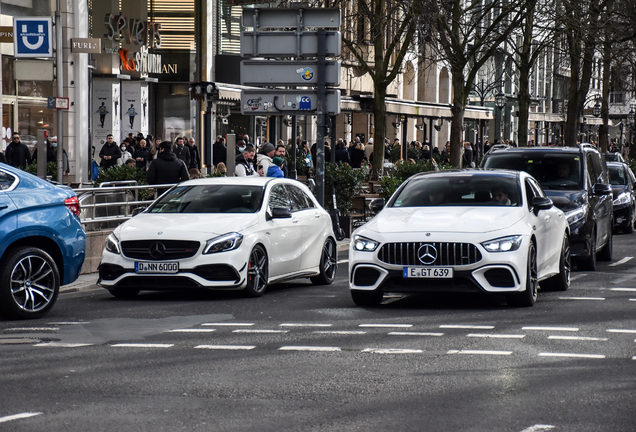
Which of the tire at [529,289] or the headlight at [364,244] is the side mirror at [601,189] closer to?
the tire at [529,289]

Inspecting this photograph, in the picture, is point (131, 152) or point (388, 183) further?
point (131, 152)

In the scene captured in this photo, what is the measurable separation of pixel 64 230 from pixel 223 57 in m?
29.9

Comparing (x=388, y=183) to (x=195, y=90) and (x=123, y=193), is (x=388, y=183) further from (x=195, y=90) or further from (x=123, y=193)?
(x=195, y=90)

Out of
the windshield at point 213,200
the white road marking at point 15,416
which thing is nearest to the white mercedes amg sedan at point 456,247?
the windshield at point 213,200

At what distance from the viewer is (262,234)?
13188 mm

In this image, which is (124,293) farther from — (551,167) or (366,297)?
(551,167)

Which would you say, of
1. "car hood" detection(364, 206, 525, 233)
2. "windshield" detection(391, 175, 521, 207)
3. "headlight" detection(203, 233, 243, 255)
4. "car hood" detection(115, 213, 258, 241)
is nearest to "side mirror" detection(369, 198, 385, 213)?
"windshield" detection(391, 175, 521, 207)

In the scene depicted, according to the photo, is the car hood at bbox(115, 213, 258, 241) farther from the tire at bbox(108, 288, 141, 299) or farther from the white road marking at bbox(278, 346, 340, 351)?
the white road marking at bbox(278, 346, 340, 351)

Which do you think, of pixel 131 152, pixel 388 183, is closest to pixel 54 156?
pixel 131 152

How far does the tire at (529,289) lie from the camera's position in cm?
1168

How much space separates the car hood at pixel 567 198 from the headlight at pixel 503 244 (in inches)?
179

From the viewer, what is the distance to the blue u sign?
20.1m

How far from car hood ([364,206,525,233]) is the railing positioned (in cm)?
546

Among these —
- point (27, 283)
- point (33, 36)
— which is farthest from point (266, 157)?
point (27, 283)
